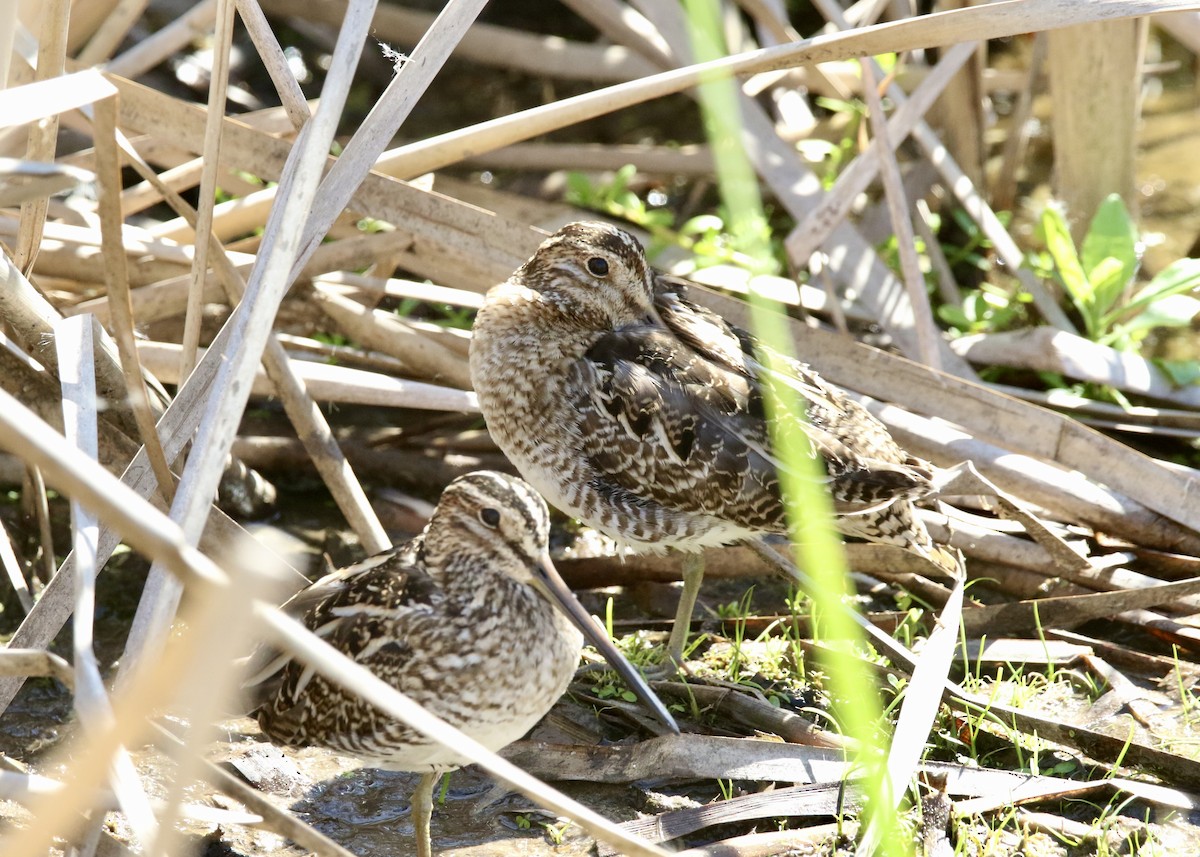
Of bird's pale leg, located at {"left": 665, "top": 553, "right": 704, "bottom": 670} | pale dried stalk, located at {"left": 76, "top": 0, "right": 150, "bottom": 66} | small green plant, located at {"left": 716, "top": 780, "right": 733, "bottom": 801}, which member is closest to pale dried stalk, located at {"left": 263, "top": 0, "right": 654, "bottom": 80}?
pale dried stalk, located at {"left": 76, "top": 0, "right": 150, "bottom": 66}

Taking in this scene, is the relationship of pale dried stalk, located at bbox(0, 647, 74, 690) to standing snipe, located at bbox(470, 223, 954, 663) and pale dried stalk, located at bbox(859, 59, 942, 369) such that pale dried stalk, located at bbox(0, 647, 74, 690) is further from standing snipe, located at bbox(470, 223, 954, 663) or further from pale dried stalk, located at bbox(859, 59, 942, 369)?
A: pale dried stalk, located at bbox(859, 59, 942, 369)

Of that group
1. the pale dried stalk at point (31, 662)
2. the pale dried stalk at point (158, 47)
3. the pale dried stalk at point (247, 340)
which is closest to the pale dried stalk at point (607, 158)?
the pale dried stalk at point (158, 47)

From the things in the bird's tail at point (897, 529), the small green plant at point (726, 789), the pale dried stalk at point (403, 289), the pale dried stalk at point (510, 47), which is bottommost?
the small green plant at point (726, 789)

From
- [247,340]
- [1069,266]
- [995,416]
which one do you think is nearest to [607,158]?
[1069,266]

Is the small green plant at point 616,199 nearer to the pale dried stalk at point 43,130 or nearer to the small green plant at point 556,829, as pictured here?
the pale dried stalk at point 43,130

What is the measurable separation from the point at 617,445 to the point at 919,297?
1.59m

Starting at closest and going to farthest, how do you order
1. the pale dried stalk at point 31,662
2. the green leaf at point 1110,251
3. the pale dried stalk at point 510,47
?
1. the pale dried stalk at point 31,662
2. the green leaf at point 1110,251
3. the pale dried stalk at point 510,47

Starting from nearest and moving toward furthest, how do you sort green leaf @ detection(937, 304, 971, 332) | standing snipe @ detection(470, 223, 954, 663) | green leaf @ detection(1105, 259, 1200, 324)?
standing snipe @ detection(470, 223, 954, 663), green leaf @ detection(1105, 259, 1200, 324), green leaf @ detection(937, 304, 971, 332)

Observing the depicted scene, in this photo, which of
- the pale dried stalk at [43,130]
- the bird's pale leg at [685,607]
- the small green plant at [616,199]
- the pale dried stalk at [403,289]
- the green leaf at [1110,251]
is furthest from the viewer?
the small green plant at [616,199]

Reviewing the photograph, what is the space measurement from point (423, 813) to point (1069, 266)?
365 centimetres

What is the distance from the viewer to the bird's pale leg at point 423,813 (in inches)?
139

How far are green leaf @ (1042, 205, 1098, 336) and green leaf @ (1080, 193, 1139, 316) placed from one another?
3 cm

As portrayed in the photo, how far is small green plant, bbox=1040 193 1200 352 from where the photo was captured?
5477 millimetres

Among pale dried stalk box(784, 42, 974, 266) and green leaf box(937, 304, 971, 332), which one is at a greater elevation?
pale dried stalk box(784, 42, 974, 266)
